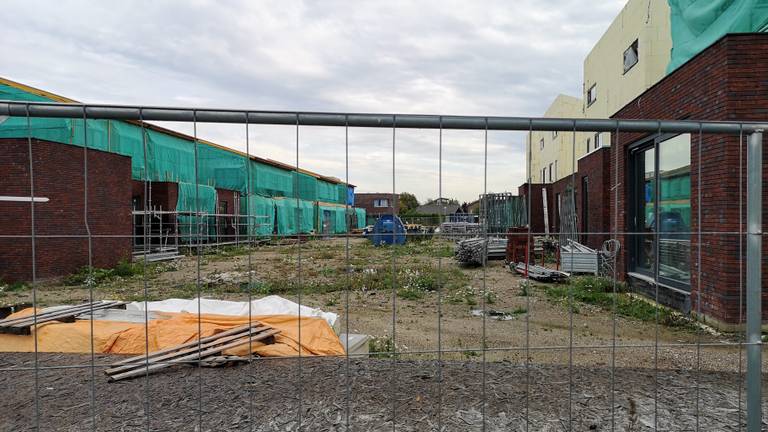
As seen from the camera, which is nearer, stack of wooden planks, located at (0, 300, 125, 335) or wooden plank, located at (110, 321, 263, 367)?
wooden plank, located at (110, 321, 263, 367)

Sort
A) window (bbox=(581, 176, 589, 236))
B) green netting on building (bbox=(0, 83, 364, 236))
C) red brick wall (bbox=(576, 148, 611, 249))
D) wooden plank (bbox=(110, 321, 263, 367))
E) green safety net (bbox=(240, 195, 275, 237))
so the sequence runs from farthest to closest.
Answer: window (bbox=(581, 176, 589, 236)) < green netting on building (bbox=(0, 83, 364, 236)) < red brick wall (bbox=(576, 148, 611, 249)) < wooden plank (bbox=(110, 321, 263, 367)) < green safety net (bbox=(240, 195, 275, 237))

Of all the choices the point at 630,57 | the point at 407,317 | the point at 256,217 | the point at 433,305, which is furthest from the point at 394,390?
the point at 630,57

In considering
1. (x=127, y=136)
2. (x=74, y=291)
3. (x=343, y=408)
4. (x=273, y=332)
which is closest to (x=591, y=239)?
(x=273, y=332)

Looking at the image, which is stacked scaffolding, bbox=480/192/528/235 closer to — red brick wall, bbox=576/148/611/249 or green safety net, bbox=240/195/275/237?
red brick wall, bbox=576/148/611/249

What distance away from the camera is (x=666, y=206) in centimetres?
909

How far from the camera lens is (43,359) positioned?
453cm

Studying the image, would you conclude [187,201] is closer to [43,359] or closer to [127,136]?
[127,136]

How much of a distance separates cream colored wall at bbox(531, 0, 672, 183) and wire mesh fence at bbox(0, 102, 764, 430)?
412 centimetres

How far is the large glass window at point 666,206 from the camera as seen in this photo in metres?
7.95

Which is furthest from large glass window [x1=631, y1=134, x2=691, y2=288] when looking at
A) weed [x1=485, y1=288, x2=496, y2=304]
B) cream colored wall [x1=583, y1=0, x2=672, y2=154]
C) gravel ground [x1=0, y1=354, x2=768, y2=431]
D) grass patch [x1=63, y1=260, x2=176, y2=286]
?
grass patch [x1=63, y1=260, x2=176, y2=286]

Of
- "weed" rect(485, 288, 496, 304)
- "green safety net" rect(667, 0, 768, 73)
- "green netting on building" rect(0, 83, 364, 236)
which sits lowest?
"weed" rect(485, 288, 496, 304)

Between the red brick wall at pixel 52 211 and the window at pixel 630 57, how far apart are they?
19.6 metres

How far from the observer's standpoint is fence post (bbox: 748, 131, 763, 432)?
2.75 meters

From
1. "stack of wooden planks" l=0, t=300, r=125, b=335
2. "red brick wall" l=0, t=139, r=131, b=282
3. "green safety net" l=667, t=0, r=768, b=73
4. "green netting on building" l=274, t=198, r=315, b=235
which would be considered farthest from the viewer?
"red brick wall" l=0, t=139, r=131, b=282
